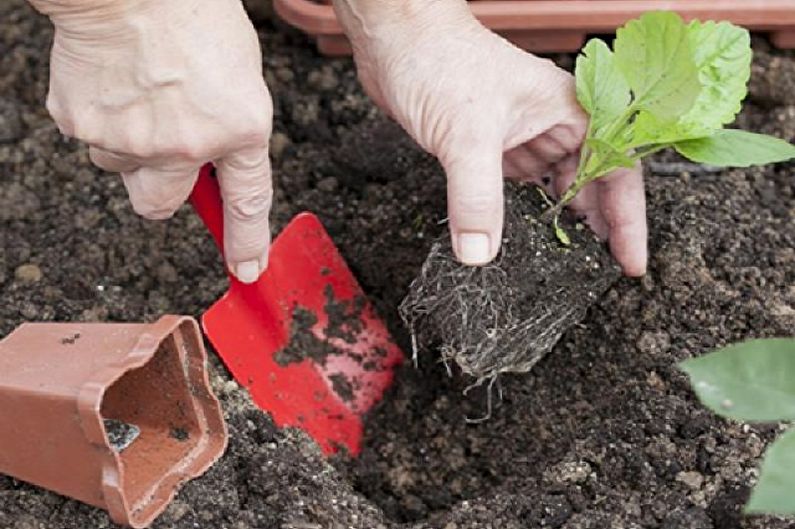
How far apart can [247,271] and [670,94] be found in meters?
0.63

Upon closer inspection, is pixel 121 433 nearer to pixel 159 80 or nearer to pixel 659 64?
pixel 159 80

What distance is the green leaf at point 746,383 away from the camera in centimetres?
103

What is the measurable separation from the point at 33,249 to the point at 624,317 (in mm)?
956

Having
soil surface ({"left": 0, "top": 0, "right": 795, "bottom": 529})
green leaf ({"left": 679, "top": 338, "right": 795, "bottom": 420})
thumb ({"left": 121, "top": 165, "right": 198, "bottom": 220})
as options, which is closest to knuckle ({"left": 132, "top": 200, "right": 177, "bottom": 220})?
thumb ({"left": 121, "top": 165, "right": 198, "bottom": 220})

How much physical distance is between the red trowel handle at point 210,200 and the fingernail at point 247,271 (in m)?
0.05

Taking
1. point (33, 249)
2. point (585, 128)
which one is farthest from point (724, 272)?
point (33, 249)

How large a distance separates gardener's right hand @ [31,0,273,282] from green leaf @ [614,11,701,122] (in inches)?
18.0

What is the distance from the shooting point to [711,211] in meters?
1.83

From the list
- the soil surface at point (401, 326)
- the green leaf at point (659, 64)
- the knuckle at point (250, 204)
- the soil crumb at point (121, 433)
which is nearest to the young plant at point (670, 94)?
the green leaf at point (659, 64)

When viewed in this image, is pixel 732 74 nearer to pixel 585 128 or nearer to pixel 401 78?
pixel 585 128

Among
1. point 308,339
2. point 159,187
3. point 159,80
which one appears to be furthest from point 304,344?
point 159,80

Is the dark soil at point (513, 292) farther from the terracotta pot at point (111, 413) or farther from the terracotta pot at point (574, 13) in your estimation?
the terracotta pot at point (574, 13)

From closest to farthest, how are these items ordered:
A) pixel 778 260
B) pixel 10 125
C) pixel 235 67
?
pixel 235 67
pixel 778 260
pixel 10 125

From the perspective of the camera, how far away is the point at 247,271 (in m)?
1.66
